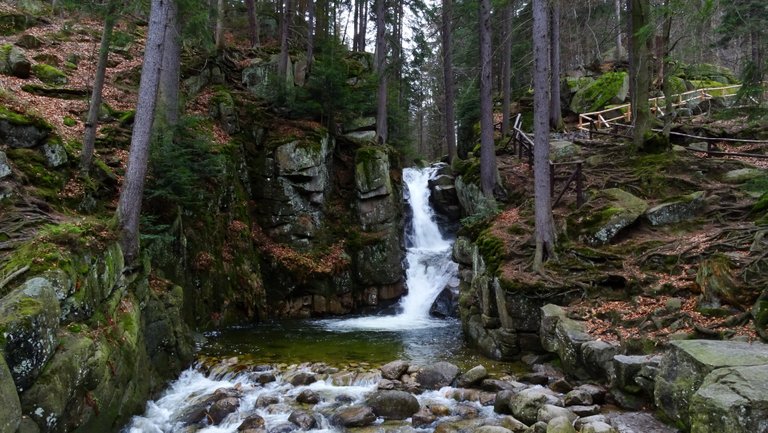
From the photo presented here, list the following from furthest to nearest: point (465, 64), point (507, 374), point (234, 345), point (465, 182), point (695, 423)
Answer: point (465, 64), point (465, 182), point (234, 345), point (507, 374), point (695, 423)

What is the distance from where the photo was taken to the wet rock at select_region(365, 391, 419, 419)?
7012mm

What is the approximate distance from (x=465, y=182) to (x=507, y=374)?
33.7ft

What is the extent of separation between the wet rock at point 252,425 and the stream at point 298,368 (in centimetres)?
4

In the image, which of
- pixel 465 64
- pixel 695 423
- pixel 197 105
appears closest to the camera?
pixel 695 423

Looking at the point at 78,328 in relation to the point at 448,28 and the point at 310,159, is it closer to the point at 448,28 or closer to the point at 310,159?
the point at 310,159

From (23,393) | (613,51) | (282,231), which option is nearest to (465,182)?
(282,231)

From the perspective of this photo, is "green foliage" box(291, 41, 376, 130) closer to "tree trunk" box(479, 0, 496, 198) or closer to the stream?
"tree trunk" box(479, 0, 496, 198)

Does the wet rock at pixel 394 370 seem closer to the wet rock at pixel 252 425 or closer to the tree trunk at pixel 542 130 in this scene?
the wet rock at pixel 252 425

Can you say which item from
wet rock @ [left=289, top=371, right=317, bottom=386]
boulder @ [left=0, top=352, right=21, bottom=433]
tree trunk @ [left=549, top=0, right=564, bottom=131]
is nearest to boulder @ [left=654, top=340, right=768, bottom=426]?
wet rock @ [left=289, top=371, right=317, bottom=386]

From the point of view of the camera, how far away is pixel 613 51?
1140 inches

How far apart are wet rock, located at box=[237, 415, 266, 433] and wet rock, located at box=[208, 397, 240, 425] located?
447 mm

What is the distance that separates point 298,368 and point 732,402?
682 cm

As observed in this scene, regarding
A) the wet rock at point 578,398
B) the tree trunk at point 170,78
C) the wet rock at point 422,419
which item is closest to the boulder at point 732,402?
the wet rock at point 578,398

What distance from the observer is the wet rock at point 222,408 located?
6.94 metres
